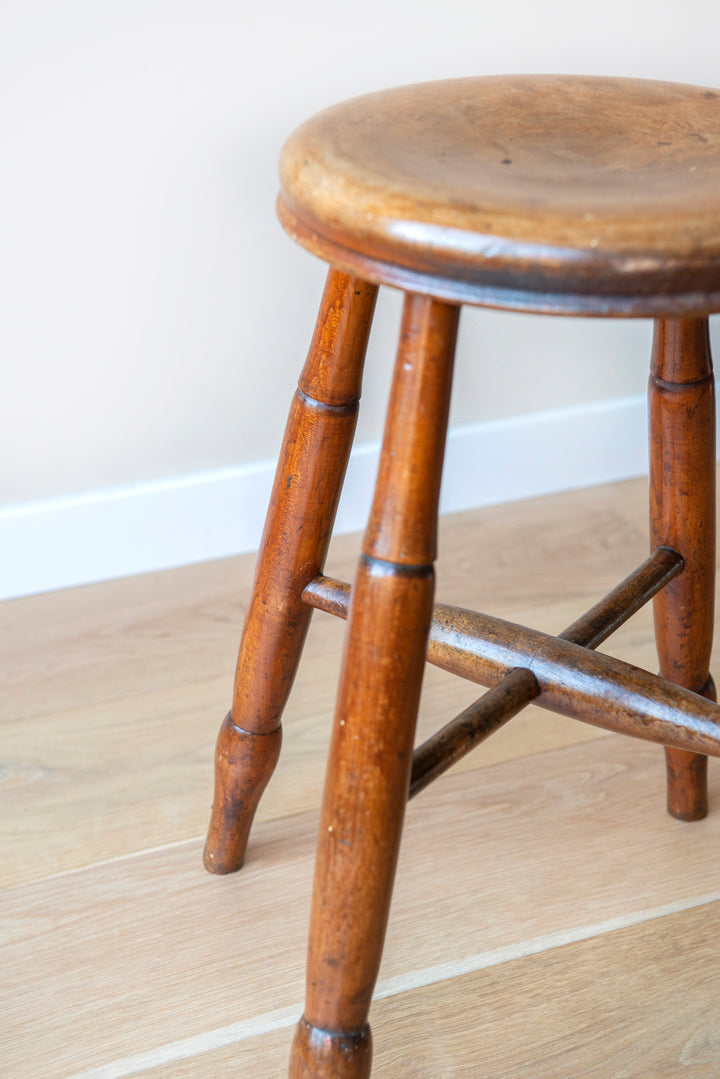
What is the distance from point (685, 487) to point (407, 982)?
36 centimetres

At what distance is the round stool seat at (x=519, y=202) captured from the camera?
0.39m

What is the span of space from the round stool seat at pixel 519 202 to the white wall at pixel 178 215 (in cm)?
39

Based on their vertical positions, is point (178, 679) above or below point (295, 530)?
below

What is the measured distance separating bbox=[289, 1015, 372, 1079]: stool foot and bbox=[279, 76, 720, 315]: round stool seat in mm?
360

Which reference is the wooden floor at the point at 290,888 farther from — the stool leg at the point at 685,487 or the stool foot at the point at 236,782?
the stool leg at the point at 685,487

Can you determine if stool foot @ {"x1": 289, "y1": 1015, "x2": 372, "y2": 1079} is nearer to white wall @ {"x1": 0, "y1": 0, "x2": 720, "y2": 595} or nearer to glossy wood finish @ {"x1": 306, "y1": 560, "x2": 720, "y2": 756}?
glossy wood finish @ {"x1": 306, "y1": 560, "x2": 720, "y2": 756}

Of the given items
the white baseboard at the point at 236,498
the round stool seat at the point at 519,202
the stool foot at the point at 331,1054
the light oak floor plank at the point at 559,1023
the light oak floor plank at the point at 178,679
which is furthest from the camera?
the white baseboard at the point at 236,498

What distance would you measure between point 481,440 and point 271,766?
0.54 metres

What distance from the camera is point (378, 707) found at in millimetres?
475

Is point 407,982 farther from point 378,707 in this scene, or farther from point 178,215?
point 178,215

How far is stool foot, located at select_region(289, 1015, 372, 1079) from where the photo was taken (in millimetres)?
520

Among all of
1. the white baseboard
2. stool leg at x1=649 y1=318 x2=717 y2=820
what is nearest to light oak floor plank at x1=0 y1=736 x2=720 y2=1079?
stool leg at x1=649 y1=318 x2=717 y2=820

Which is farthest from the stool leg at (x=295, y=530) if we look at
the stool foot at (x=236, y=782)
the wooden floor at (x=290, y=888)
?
the wooden floor at (x=290, y=888)

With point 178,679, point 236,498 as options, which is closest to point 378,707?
point 178,679
